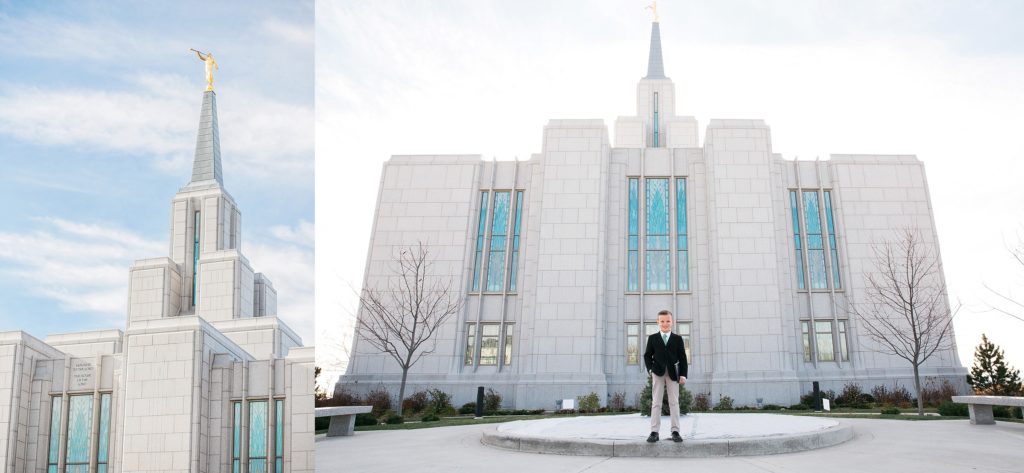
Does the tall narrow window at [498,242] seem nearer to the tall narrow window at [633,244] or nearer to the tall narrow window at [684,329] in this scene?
the tall narrow window at [633,244]

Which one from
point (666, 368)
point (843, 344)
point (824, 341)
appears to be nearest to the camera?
point (666, 368)

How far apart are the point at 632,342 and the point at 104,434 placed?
15884 mm

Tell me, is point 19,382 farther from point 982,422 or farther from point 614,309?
point 982,422

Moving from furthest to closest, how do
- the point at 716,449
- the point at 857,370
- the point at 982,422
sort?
the point at 857,370 → the point at 982,422 → the point at 716,449

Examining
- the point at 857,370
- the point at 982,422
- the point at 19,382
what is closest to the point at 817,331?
the point at 857,370

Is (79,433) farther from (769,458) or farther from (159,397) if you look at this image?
(769,458)

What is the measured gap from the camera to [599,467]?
23.7 ft

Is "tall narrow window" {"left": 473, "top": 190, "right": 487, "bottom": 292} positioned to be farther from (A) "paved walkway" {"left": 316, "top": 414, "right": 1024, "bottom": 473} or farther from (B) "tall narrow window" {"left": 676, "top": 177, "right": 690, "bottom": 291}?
(A) "paved walkway" {"left": 316, "top": 414, "right": 1024, "bottom": 473}

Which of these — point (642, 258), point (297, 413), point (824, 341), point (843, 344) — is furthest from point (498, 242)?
point (297, 413)

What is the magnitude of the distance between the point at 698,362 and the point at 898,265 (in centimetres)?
735

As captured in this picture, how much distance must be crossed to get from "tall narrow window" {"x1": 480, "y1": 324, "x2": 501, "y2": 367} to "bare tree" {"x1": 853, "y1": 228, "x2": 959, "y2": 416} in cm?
1186

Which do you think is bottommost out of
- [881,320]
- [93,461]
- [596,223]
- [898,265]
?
[93,461]

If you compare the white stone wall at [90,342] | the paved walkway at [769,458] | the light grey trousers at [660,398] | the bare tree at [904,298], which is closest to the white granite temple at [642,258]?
the bare tree at [904,298]

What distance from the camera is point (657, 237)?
91.4 feet
